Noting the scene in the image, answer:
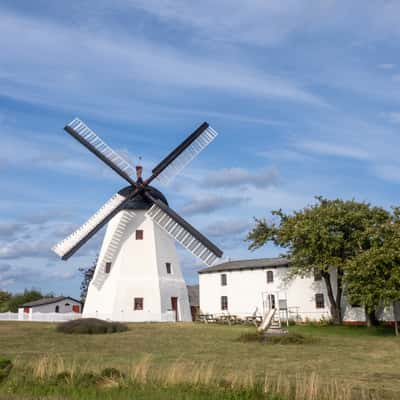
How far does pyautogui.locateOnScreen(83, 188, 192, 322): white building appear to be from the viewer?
129 feet

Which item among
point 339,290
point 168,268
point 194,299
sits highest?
point 168,268

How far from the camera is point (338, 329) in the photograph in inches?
1362

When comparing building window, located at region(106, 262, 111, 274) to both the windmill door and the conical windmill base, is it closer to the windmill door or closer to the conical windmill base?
the conical windmill base

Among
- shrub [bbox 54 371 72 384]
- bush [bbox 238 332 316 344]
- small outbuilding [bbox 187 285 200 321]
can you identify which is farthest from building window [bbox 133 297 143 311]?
shrub [bbox 54 371 72 384]

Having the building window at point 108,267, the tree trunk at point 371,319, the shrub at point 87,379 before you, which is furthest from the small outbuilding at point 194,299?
the shrub at point 87,379

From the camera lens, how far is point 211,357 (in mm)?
18906

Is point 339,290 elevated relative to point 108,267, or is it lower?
lower

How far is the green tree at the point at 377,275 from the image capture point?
29.0 m

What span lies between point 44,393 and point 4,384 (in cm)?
131

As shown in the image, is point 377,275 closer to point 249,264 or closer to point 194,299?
point 249,264

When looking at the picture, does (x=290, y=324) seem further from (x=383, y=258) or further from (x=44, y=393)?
(x=44, y=393)

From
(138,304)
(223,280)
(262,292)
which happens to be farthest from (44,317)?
(262,292)

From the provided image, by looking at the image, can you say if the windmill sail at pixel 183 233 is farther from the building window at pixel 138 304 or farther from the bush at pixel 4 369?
the bush at pixel 4 369

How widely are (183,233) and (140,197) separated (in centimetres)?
462
